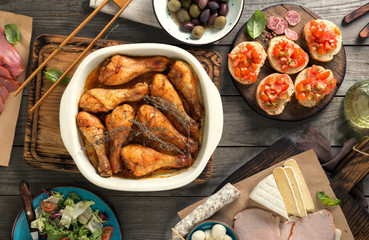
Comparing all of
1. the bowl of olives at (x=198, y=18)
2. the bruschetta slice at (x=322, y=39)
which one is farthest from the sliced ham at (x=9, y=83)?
the bruschetta slice at (x=322, y=39)

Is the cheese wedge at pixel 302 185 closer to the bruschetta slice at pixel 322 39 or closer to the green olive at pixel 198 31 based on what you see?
the bruschetta slice at pixel 322 39

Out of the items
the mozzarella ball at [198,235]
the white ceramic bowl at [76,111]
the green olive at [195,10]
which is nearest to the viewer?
the white ceramic bowl at [76,111]

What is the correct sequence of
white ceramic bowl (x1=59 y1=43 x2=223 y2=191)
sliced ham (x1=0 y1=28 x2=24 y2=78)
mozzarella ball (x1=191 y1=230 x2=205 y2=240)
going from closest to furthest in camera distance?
white ceramic bowl (x1=59 y1=43 x2=223 y2=191) → mozzarella ball (x1=191 y1=230 x2=205 y2=240) → sliced ham (x1=0 y1=28 x2=24 y2=78)

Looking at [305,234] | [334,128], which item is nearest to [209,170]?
[305,234]

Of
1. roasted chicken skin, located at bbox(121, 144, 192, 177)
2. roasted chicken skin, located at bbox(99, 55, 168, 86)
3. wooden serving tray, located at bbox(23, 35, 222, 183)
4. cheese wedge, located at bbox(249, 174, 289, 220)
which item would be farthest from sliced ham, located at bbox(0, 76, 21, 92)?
cheese wedge, located at bbox(249, 174, 289, 220)

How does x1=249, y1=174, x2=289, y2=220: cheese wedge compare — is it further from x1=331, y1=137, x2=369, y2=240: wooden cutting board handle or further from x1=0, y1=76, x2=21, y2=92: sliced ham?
x1=0, y1=76, x2=21, y2=92: sliced ham

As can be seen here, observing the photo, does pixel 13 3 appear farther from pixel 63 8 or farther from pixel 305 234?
pixel 305 234

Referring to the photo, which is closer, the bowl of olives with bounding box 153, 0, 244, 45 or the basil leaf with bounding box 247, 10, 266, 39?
the bowl of olives with bounding box 153, 0, 244, 45
